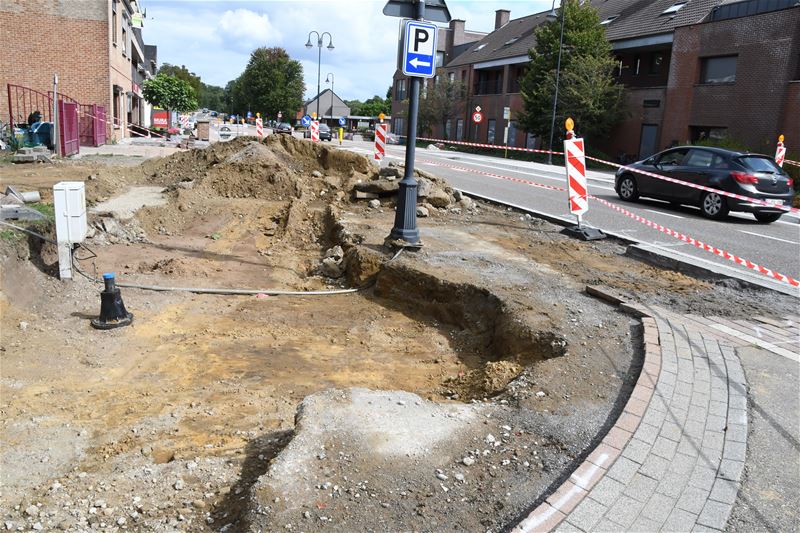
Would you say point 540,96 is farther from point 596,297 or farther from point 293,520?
point 293,520

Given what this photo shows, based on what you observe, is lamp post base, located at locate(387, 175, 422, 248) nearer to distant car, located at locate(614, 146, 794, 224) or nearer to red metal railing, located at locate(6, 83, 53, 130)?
distant car, located at locate(614, 146, 794, 224)

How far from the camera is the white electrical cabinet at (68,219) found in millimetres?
7031

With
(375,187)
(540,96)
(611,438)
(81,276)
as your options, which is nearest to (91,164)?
(375,187)

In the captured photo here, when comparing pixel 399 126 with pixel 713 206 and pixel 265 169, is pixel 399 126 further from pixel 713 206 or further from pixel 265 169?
pixel 713 206

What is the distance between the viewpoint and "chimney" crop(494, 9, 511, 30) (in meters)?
58.4

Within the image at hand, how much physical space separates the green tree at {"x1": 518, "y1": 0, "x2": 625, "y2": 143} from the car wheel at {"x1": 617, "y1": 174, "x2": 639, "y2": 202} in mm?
20254

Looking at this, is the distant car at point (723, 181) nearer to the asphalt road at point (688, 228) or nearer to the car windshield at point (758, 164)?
the car windshield at point (758, 164)

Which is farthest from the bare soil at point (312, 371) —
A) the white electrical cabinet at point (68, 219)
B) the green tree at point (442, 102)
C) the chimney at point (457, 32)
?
the chimney at point (457, 32)

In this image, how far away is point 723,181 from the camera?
13555 mm

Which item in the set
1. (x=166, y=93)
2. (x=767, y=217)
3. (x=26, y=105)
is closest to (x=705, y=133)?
(x=767, y=217)

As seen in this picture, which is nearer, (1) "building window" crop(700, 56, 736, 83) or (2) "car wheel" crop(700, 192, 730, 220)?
(2) "car wheel" crop(700, 192, 730, 220)

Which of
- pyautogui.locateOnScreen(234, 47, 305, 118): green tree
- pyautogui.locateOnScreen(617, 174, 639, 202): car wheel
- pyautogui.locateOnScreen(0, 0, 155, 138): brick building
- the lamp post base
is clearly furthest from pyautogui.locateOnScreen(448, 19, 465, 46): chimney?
the lamp post base

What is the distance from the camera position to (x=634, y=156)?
3581 cm

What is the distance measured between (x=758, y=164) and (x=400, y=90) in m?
61.1
